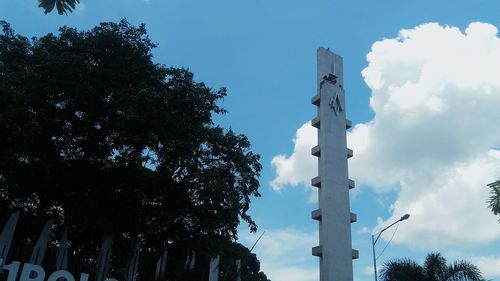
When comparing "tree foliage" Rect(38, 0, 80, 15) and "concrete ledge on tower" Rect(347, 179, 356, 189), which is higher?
"concrete ledge on tower" Rect(347, 179, 356, 189)

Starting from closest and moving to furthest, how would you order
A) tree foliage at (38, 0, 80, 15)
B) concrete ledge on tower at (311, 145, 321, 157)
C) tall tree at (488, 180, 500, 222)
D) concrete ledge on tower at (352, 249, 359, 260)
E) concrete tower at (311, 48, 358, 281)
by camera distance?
tree foliage at (38, 0, 80, 15)
tall tree at (488, 180, 500, 222)
concrete tower at (311, 48, 358, 281)
concrete ledge on tower at (352, 249, 359, 260)
concrete ledge on tower at (311, 145, 321, 157)

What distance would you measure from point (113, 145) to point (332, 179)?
12648 millimetres

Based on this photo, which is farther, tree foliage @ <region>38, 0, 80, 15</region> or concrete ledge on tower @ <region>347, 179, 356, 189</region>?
concrete ledge on tower @ <region>347, 179, 356, 189</region>

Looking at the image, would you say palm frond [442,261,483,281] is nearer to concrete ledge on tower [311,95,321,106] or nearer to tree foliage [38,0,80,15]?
Result: concrete ledge on tower [311,95,321,106]

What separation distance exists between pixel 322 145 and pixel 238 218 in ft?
29.6

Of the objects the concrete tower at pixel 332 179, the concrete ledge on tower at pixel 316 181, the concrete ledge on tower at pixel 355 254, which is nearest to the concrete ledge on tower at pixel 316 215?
the concrete tower at pixel 332 179

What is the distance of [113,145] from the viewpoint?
2373 cm

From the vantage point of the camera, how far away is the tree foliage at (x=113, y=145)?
2086cm

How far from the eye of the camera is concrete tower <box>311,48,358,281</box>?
91.6ft

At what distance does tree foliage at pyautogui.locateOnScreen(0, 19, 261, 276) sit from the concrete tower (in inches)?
215

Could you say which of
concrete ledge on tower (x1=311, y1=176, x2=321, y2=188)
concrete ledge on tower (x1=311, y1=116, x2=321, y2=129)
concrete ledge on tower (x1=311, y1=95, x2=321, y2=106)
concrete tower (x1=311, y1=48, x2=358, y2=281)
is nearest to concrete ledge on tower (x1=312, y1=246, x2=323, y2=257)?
concrete tower (x1=311, y1=48, x2=358, y2=281)

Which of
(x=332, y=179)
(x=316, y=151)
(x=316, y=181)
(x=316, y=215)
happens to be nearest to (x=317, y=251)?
(x=316, y=215)

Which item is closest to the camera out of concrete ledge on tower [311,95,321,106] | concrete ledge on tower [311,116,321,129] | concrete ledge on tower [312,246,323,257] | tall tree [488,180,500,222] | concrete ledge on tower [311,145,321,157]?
tall tree [488,180,500,222]

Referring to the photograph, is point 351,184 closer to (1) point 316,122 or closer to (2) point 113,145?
(1) point 316,122
